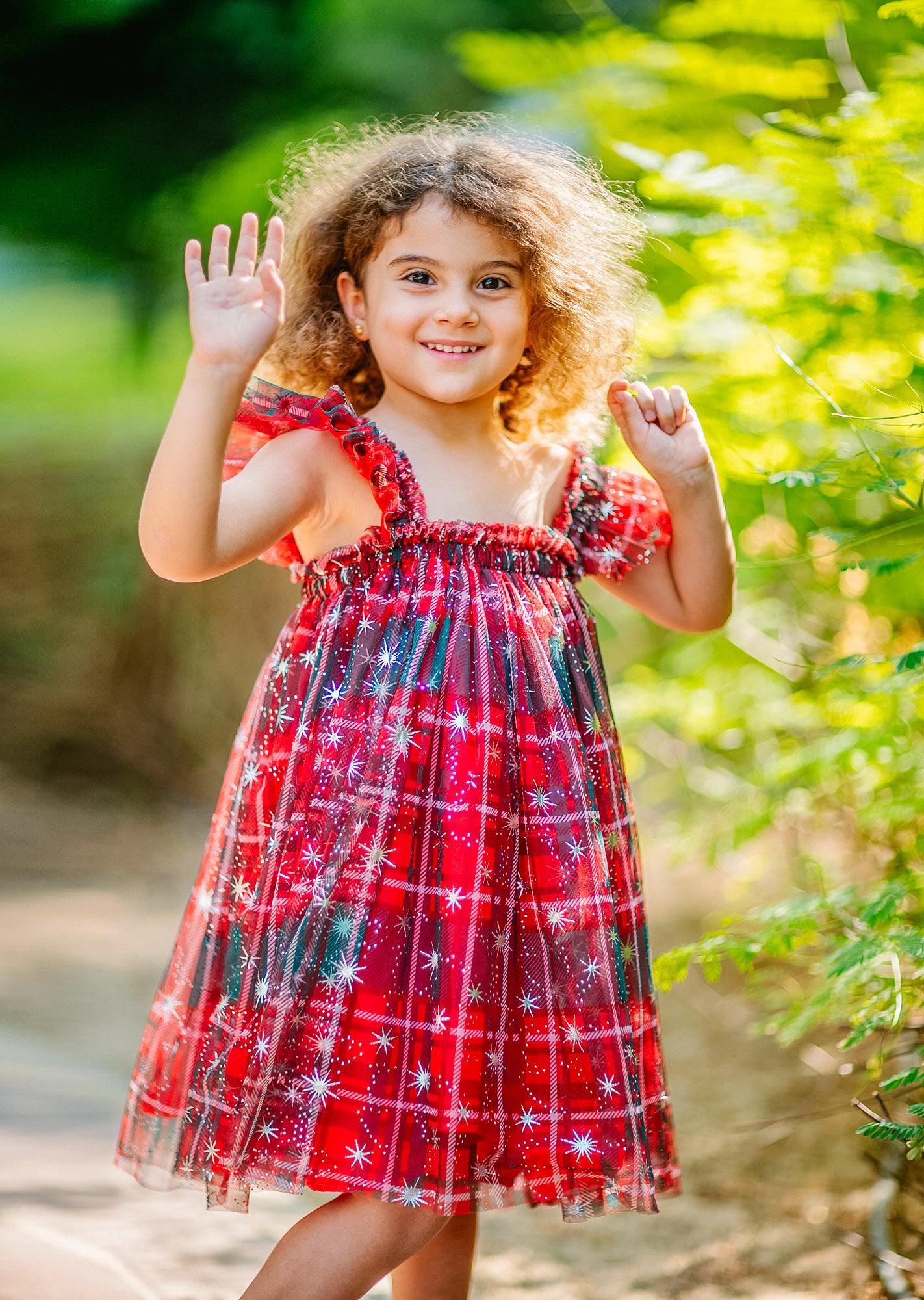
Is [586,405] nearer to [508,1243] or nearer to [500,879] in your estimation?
[500,879]

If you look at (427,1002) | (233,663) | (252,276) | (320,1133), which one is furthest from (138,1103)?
(233,663)

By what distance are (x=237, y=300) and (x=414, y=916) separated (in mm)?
713

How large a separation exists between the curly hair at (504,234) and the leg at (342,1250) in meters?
1.04

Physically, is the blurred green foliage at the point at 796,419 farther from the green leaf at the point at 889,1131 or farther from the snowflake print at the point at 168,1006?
the snowflake print at the point at 168,1006

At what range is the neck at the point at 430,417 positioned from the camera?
5.31 feet

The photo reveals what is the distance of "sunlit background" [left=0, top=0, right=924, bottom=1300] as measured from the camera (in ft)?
6.54

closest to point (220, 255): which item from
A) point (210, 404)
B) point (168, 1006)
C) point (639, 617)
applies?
point (210, 404)

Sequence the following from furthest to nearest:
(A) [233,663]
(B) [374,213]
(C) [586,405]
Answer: (A) [233,663], (C) [586,405], (B) [374,213]

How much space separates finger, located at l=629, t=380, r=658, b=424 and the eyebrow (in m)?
0.28

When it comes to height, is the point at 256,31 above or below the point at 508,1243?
above

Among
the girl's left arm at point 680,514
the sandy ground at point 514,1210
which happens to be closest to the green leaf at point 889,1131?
the sandy ground at point 514,1210

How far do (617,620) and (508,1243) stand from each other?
6.43ft

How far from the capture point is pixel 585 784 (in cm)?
152

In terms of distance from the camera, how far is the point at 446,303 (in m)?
1.54
